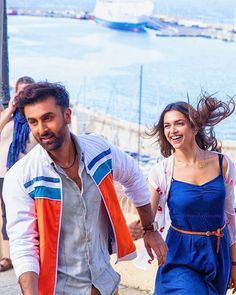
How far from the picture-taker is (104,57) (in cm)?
4606

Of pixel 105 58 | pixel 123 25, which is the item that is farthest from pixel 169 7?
pixel 105 58

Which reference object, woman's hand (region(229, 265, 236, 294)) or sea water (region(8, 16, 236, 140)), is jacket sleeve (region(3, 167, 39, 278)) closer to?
woman's hand (region(229, 265, 236, 294))

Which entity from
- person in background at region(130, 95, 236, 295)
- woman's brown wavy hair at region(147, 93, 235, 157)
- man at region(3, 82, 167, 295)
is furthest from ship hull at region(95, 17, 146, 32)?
man at region(3, 82, 167, 295)

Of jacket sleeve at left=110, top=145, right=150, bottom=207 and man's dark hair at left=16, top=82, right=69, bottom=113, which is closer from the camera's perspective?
man's dark hair at left=16, top=82, right=69, bottom=113

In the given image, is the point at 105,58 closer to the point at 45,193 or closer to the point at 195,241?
the point at 195,241

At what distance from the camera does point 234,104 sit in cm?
411

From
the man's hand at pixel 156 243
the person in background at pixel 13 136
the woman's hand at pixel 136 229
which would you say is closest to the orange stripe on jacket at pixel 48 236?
the man's hand at pixel 156 243

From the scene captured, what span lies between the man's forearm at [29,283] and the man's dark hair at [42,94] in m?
0.58

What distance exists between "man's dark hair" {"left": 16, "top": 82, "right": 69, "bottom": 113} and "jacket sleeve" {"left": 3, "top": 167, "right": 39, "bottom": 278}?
25cm

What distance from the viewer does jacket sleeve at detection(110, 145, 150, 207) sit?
3.05m

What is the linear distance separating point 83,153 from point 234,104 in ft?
4.83

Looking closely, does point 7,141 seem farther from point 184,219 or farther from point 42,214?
point 42,214

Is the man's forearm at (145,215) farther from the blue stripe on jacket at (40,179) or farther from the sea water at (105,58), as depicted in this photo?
the sea water at (105,58)

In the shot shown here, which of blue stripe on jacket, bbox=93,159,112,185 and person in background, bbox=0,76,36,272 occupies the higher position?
blue stripe on jacket, bbox=93,159,112,185
